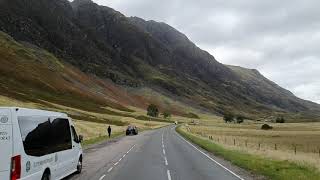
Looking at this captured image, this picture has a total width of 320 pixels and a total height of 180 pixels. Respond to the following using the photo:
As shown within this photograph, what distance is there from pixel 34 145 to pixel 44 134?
137 cm

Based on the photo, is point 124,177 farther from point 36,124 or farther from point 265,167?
point 265,167

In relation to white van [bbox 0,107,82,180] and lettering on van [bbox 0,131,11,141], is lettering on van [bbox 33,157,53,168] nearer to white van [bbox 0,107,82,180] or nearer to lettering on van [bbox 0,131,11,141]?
white van [bbox 0,107,82,180]

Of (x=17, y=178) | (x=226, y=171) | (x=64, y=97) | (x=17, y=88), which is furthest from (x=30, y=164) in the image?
(x=64, y=97)

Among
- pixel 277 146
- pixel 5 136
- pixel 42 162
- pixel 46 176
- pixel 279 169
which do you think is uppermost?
pixel 5 136

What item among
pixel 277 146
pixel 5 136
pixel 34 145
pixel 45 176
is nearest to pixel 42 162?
pixel 45 176

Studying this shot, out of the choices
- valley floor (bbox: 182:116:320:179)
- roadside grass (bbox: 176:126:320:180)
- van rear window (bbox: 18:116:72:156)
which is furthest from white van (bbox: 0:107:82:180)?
valley floor (bbox: 182:116:320:179)

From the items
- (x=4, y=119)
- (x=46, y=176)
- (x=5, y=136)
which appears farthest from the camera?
(x=46, y=176)

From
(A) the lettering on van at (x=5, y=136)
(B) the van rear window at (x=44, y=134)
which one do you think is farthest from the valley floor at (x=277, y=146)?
(A) the lettering on van at (x=5, y=136)

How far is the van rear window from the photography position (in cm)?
1667

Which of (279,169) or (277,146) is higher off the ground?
(277,146)

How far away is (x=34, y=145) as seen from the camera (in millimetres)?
17312

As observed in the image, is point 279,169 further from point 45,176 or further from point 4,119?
point 4,119

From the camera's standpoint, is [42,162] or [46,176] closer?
[42,162]

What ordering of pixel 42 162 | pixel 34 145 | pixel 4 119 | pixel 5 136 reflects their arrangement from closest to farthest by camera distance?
pixel 5 136, pixel 4 119, pixel 34 145, pixel 42 162
